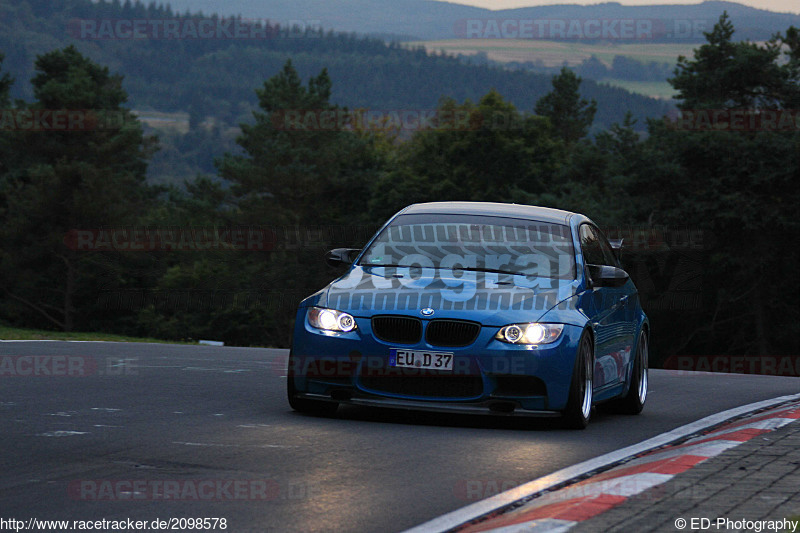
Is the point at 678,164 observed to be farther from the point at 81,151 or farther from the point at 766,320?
the point at 81,151

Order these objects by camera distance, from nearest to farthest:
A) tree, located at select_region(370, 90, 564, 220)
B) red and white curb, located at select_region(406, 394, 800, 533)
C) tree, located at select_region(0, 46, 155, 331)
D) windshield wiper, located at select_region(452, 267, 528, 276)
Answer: red and white curb, located at select_region(406, 394, 800, 533)
windshield wiper, located at select_region(452, 267, 528, 276)
tree, located at select_region(0, 46, 155, 331)
tree, located at select_region(370, 90, 564, 220)

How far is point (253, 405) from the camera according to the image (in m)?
10.5

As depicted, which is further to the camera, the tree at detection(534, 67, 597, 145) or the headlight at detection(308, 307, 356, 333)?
the tree at detection(534, 67, 597, 145)

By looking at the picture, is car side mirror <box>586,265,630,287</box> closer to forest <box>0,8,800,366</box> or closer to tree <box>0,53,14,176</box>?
forest <box>0,8,800,366</box>

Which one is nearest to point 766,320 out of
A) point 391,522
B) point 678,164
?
point 678,164

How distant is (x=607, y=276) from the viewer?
34.7ft

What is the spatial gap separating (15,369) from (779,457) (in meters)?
8.41

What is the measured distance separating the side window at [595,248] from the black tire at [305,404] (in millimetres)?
2588

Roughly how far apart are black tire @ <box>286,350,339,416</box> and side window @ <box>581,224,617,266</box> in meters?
2.59

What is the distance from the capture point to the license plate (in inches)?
367

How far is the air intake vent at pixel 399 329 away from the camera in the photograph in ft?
30.8
